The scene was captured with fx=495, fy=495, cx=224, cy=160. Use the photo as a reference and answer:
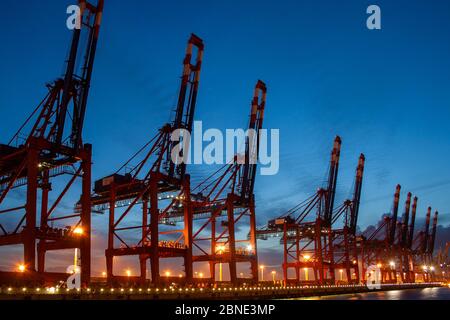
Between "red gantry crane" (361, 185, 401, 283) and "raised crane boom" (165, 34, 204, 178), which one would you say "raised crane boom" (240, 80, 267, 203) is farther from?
"red gantry crane" (361, 185, 401, 283)

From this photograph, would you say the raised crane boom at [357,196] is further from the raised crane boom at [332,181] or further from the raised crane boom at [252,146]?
the raised crane boom at [252,146]

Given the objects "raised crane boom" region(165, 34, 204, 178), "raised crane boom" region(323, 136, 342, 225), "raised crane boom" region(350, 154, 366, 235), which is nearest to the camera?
"raised crane boom" region(165, 34, 204, 178)

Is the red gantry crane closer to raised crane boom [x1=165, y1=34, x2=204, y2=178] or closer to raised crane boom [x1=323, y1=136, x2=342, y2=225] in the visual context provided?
raised crane boom [x1=323, y1=136, x2=342, y2=225]

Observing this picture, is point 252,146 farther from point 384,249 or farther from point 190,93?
point 384,249

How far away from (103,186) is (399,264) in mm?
98813

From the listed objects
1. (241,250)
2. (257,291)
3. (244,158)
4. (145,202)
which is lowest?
(257,291)

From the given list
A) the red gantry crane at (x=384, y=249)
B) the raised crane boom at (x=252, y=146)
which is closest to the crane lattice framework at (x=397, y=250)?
the red gantry crane at (x=384, y=249)

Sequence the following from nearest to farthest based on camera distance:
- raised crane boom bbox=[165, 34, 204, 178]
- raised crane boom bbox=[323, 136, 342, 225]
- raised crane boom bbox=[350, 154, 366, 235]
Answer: raised crane boom bbox=[165, 34, 204, 178]
raised crane boom bbox=[323, 136, 342, 225]
raised crane boom bbox=[350, 154, 366, 235]

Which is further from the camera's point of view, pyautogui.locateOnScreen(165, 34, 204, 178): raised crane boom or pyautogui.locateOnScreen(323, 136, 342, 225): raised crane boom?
pyautogui.locateOnScreen(323, 136, 342, 225): raised crane boom

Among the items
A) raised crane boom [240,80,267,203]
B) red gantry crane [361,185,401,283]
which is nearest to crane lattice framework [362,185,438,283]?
red gantry crane [361,185,401,283]

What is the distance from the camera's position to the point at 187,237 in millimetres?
53375

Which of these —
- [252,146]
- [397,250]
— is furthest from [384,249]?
[252,146]
